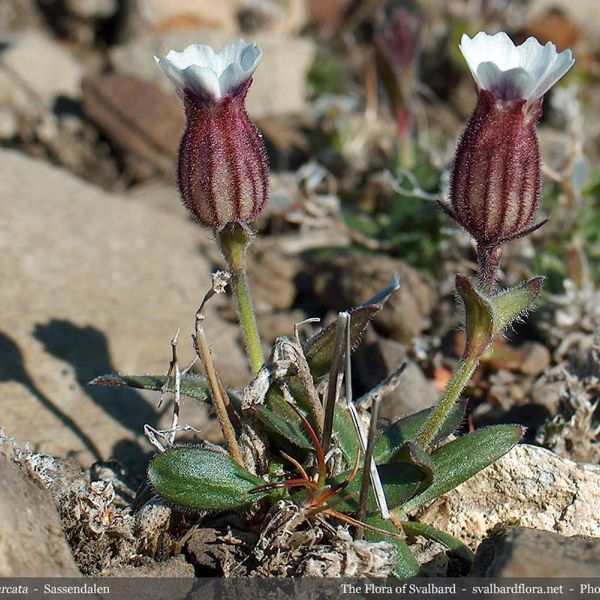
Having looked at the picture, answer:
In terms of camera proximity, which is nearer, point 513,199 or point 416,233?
point 513,199

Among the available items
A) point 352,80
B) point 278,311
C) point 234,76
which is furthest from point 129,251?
point 352,80

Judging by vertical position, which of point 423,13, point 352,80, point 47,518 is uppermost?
point 423,13

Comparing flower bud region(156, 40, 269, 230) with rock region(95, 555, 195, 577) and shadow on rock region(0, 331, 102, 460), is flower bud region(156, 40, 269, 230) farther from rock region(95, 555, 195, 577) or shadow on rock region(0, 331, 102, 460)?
shadow on rock region(0, 331, 102, 460)

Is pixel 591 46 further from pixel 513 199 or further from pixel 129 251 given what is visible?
pixel 513 199

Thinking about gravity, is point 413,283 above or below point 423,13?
below

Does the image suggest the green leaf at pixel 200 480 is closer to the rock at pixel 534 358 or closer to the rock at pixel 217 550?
the rock at pixel 217 550

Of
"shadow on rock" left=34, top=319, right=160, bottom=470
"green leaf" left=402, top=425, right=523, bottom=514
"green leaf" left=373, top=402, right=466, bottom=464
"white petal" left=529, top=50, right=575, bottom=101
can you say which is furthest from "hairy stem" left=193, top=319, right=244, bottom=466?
"white petal" left=529, top=50, right=575, bottom=101

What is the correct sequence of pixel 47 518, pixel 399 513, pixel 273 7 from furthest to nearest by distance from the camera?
pixel 273 7 < pixel 399 513 < pixel 47 518

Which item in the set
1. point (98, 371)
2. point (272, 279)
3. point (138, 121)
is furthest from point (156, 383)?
point (138, 121)
